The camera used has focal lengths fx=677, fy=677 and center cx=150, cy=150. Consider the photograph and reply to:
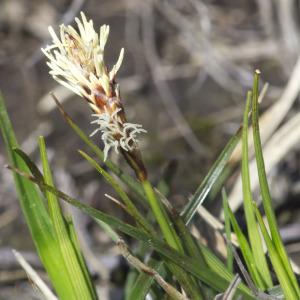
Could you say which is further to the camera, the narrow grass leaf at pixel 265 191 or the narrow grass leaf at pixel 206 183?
the narrow grass leaf at pixel 206 183

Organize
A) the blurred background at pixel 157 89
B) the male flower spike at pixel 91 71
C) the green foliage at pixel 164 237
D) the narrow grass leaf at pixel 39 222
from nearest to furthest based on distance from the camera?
the male flower spike at pixel 91 71 → the green foliage at pixel 164 237 → the narrow grass leaf at pixel 39 222 → the blurred background at pixel 157 89

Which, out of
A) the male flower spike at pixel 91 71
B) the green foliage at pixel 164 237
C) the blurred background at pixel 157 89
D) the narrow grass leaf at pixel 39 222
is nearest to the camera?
the male flower spike at pixel 91 71

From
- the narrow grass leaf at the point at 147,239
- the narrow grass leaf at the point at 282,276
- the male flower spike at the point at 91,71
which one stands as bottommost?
the narrow grass leaf at the point at 282,276

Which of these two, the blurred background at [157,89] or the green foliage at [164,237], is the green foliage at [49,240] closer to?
the green foliage at [164,237]

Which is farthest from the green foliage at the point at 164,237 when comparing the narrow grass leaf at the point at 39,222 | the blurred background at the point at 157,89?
the blurred background at the point at 157,89

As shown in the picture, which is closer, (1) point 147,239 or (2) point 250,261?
(1) point 147,239

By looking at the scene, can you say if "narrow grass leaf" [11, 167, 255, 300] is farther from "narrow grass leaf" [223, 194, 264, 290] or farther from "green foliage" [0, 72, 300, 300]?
"narrow grass leaf" [223, 194, 264, 290]

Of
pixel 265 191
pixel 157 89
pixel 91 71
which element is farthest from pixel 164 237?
pixel 157 89

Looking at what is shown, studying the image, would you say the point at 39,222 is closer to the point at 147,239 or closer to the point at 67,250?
the point at 67,250

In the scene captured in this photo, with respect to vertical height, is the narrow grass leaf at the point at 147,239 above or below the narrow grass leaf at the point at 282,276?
above
